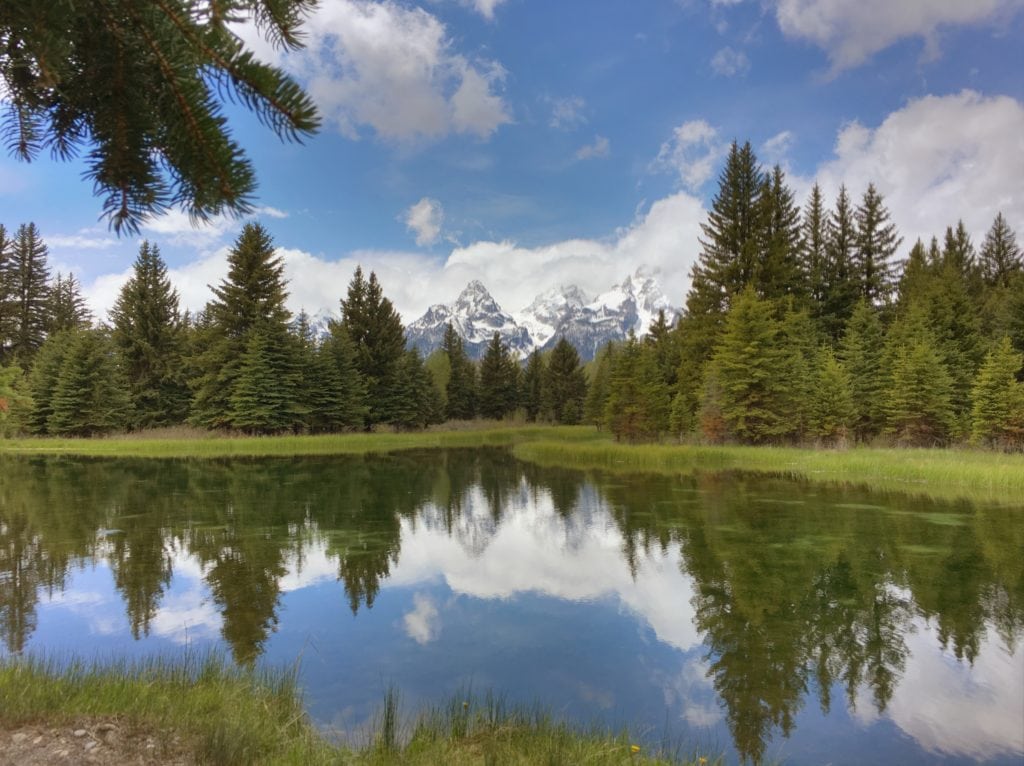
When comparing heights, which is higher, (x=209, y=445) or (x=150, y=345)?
(x=150, y=345)

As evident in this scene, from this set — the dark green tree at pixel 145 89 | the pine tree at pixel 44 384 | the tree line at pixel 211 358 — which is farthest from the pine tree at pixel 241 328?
the dark green tree at pixel 145 89

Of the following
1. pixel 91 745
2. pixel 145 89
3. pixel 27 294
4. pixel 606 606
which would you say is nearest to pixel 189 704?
pixel 91 745

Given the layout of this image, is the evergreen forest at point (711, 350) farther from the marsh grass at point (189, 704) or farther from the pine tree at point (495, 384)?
the marsh grass at point (189, 704)

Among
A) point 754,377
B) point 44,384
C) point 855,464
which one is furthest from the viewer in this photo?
point 44,384

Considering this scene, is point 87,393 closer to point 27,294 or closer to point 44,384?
point 44,384

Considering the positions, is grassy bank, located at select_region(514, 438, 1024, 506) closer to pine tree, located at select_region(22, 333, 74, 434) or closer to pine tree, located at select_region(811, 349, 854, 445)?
pine tree, located at select_region(811, 349, 854, 445)

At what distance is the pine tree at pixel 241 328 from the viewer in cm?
3894

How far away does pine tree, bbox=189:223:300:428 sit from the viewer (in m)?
38.9

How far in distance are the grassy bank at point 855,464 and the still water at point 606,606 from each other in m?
2.71

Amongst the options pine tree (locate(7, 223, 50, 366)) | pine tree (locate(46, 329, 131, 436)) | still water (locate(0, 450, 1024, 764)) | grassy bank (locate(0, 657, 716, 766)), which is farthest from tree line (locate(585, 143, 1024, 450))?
pine tree (locate(7, 223, 50, 366))

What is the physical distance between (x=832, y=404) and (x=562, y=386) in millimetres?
45130

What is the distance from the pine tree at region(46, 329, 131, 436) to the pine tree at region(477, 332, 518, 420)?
124 ft

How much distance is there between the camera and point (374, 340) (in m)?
50.2

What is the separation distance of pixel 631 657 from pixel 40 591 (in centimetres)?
876
